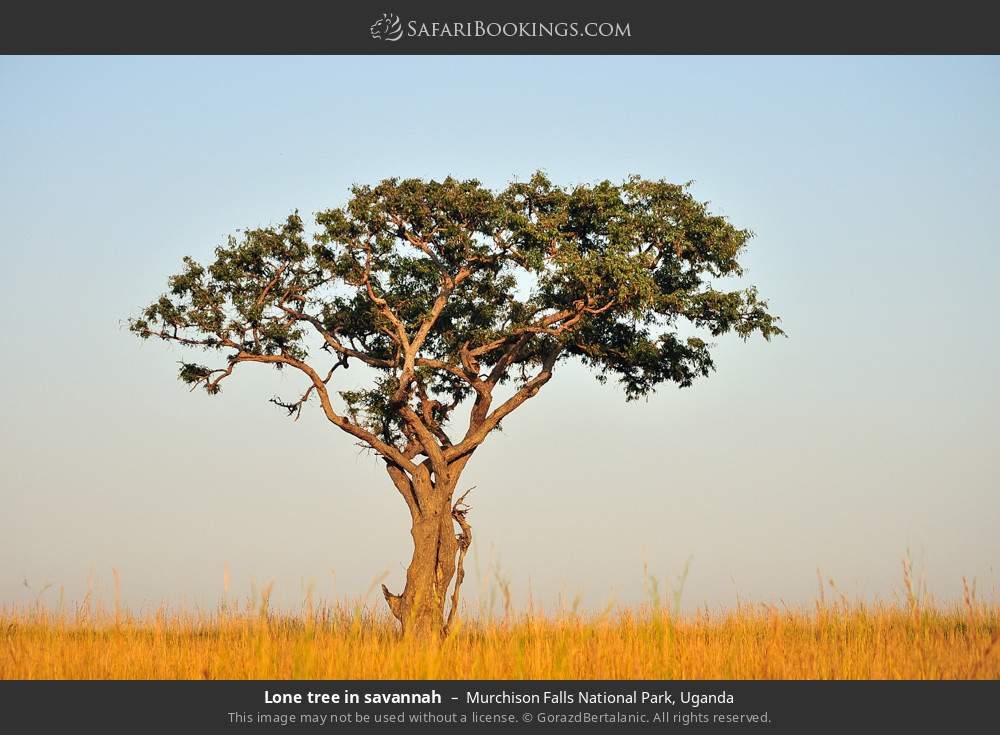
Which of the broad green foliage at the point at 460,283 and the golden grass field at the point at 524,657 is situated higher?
the broad green foliage at the point at 460,283

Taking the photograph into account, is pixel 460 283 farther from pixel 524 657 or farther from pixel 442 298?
pixel 524 657

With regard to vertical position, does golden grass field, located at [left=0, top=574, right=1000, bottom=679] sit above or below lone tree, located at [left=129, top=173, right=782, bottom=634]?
below

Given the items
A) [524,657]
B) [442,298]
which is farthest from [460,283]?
[524,657]

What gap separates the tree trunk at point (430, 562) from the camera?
2284 cm

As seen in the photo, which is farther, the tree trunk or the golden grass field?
the tree trunk

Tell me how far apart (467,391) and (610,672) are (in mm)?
14035

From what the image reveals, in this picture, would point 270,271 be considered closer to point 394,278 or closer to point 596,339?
point 394,278

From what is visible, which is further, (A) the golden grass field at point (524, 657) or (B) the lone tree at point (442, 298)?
(B) the lone tree at point (442, 298)

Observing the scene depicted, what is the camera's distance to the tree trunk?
22.8 m

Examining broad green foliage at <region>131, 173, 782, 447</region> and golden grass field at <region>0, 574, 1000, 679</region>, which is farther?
broad green foliage at <region>131, 173, 782, 447</region>

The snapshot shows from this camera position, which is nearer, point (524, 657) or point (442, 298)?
point (524, 657)

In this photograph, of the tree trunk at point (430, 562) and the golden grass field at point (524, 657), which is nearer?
the golden grass field at point (524, 657)

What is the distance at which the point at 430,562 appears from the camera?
23219 millimetres
